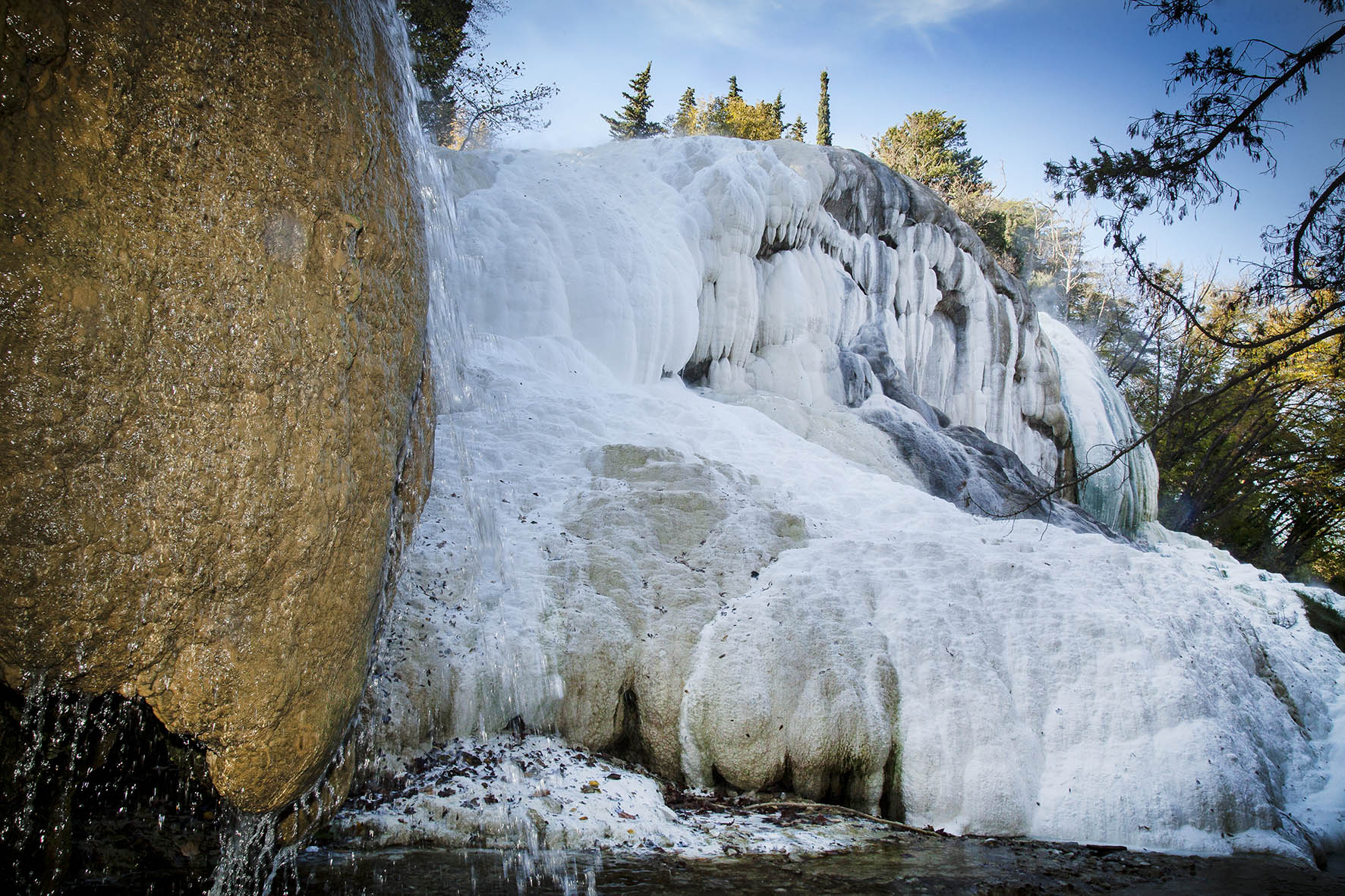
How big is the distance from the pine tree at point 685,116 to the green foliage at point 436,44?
2000 cm

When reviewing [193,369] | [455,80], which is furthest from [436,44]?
[193,369]

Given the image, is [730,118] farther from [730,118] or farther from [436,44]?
[436,44]

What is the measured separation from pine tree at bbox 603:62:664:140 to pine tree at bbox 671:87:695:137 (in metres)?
2.19

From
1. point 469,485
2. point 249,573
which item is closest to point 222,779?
point 249,573

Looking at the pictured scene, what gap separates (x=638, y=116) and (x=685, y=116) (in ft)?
13.8

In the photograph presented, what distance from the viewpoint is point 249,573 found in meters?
2.31

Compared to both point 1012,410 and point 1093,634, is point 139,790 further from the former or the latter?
point 1012,410

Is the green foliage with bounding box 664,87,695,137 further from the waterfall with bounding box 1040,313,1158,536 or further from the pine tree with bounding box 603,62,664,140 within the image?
the waterfall with bounding box 1040,313,1158,536

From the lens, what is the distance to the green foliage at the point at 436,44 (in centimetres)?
1322

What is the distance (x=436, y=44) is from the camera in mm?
13898

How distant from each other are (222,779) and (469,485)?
390 centimetres

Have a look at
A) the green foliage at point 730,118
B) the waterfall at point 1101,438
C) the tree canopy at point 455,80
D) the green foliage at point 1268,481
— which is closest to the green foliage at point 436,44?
the tree canopy at point 455,80

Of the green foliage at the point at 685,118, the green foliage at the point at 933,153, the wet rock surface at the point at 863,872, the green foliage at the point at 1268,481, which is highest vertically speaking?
the green foliage at the point at 685,118

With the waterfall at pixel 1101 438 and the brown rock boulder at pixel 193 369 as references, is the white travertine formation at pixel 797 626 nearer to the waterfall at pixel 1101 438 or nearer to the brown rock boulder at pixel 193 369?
the brown rock boulder at pixel 193 369
